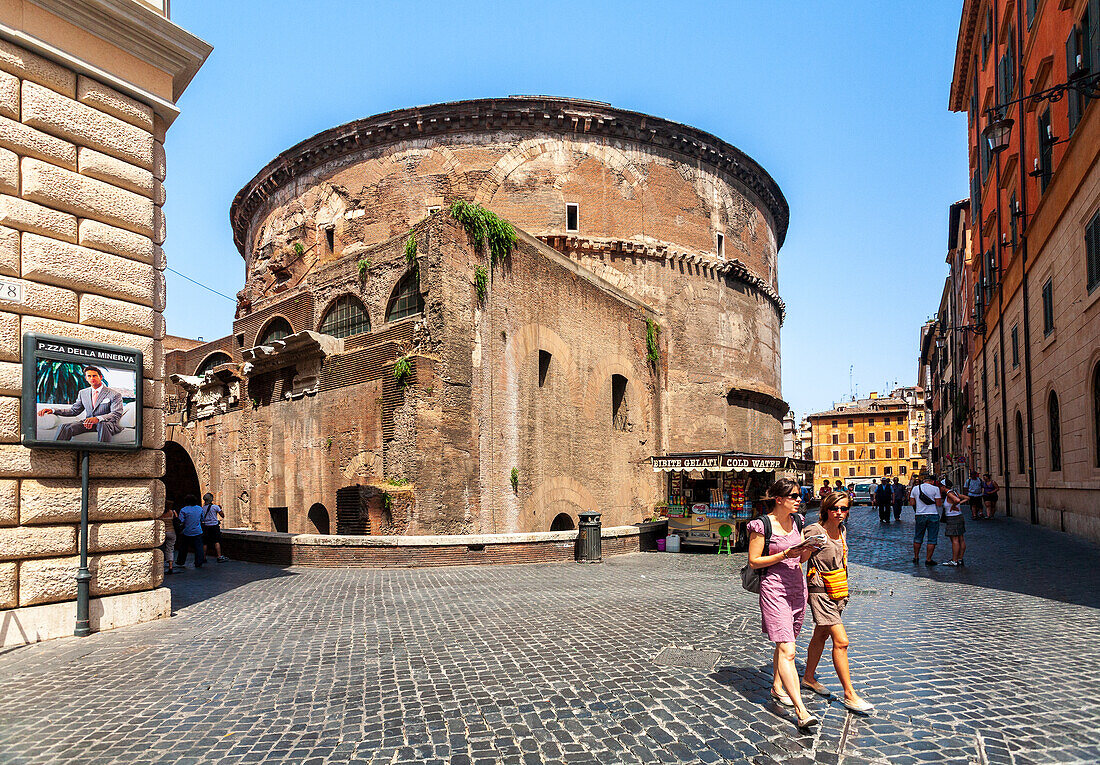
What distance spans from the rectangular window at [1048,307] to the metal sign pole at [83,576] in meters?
17.7

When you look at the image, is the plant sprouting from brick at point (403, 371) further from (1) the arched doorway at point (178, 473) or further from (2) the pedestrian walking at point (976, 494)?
(2) the pedestrian walking at point (976, 494)

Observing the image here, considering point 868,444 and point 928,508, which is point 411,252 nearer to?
point 928,508

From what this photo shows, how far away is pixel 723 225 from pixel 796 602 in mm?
26072

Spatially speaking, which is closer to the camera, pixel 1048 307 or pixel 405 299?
pixel 405 299

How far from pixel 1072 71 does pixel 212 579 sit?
17.2 m

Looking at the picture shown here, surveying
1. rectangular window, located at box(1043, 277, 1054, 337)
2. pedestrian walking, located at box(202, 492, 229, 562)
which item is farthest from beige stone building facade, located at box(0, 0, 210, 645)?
rectangular window, located at box(1043, 277, 1054, 337)

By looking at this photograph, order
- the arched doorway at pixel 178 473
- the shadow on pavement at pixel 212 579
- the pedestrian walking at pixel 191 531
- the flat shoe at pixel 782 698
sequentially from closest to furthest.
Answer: the flat shoe at pixel 782 698, the shadow on pavement at pixel 212 579, the pedestrian walking at pixel 191 531, the arched doorway at pixel 178 473

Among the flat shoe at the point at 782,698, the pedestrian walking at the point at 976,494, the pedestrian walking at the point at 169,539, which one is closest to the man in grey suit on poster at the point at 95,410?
the pedestrian walking at the point at 169,539

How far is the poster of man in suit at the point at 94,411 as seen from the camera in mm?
6770

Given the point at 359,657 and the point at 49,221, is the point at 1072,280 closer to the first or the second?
the point at 359,657

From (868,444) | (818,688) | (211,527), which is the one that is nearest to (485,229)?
(211,527)

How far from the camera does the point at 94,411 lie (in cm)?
700

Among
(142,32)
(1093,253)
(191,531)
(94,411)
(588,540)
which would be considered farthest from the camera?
(588,540)

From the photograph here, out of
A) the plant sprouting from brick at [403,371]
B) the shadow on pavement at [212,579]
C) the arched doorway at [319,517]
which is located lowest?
the shadow on pavement at [212,579]
